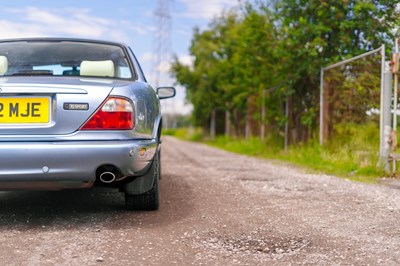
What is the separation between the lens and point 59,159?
334 cm

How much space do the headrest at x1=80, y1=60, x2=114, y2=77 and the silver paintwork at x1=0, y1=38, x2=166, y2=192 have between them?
0.46 meters

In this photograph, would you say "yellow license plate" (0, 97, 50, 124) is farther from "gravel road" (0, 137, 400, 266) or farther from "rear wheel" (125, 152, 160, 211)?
"rear wheel" (125, 152, 160, 211)

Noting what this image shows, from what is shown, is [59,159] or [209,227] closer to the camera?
[59,159]

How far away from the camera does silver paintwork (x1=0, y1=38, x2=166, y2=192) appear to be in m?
3.32

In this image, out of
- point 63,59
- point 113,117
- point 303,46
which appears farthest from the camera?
point 303,46

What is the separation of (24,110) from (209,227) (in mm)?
1583

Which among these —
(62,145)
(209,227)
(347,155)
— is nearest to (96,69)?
(62,145)

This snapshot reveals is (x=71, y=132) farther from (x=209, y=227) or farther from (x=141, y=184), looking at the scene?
(x=209, y=227)

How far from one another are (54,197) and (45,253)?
2196 mm

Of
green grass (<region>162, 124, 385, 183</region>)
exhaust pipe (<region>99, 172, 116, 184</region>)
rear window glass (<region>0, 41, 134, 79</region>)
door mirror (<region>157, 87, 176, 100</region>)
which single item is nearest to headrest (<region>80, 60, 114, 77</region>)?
rear window glass (<region>0, 41, 134, 79</region>)

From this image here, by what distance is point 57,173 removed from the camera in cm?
336

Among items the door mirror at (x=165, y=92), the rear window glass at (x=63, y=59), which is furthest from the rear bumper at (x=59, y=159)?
the door mirror at (x=165, y=92)

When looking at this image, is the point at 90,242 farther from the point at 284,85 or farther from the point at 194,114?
the point at 194,114

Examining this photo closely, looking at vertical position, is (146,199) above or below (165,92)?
below
